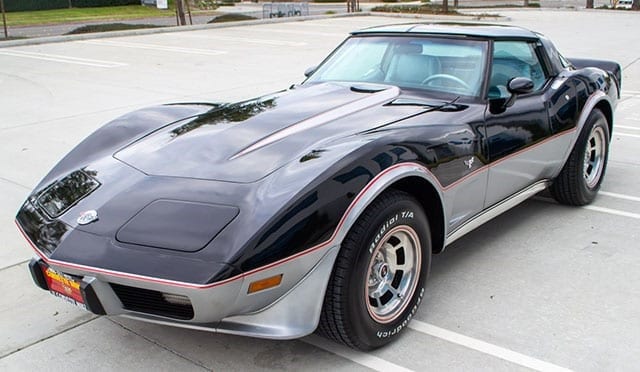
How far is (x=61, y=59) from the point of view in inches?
564

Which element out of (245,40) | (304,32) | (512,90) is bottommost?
(245,40)

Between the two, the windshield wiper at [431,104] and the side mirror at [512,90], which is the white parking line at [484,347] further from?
the side mirror at [512,90]

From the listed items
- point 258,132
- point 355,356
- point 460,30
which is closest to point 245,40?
point 460,30

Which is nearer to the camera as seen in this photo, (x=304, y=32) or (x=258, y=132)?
(x=258, y=132)

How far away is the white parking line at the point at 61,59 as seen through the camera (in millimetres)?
13469

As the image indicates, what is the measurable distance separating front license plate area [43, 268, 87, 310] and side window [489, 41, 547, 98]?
271 centimetres

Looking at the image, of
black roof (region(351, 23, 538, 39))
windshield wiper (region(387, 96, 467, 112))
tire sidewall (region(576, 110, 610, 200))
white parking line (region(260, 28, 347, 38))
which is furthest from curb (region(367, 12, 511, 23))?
windshield wiper (region(387, 96, 467, 112))

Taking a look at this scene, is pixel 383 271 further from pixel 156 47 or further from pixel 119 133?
pixel 156 47

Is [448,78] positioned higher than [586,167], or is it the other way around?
[448,78]

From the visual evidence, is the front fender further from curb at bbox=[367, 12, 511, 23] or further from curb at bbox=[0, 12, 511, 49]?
curb at bbox=[367, 12, 511, 23]

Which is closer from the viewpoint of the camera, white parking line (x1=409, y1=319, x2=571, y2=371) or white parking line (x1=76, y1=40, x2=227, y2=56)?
white parking line (x1=409, y1=319, x2=571, y2=371)

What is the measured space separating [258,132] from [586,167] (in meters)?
2.96

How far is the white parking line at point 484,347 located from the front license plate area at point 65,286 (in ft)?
5.34

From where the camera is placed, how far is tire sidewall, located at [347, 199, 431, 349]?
2764mm
